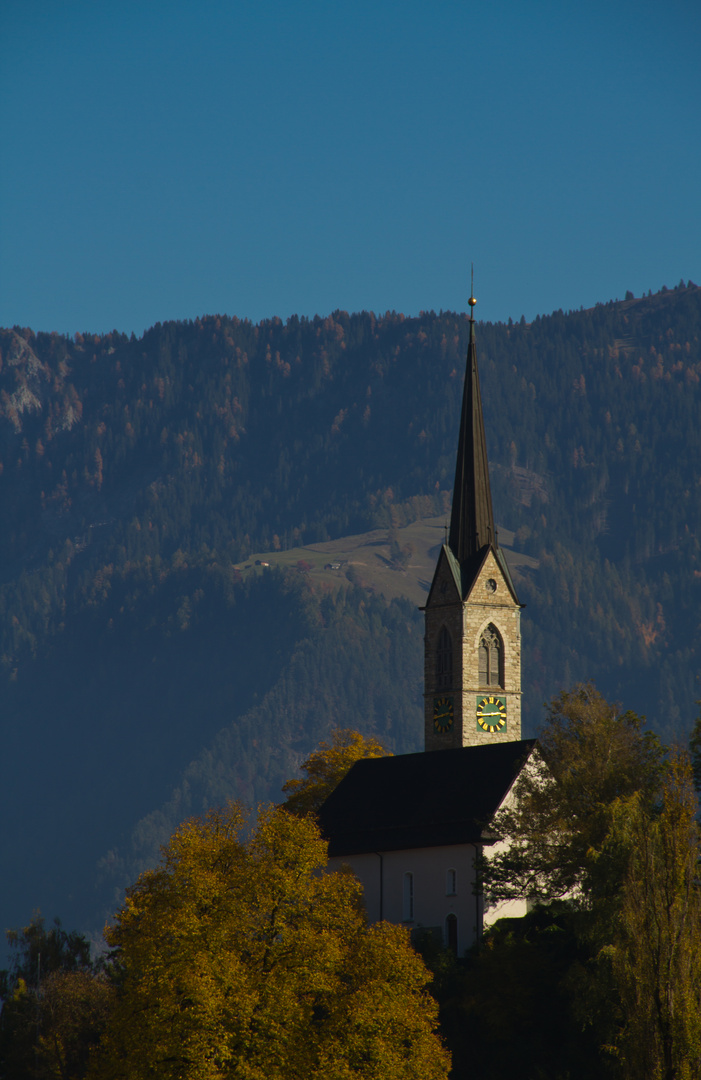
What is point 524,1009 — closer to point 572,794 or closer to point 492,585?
point 572,794

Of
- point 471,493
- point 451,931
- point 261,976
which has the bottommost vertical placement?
point 261,976

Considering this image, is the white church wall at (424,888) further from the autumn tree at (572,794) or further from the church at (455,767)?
the autumn tree at (572,794)

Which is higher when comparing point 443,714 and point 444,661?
point 444,661

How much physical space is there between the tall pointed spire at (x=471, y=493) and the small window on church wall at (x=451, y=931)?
2783 centimetres

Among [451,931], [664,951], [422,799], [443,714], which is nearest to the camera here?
[664,951]

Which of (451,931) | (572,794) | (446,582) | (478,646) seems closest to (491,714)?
(478,646)

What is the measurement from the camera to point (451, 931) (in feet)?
278

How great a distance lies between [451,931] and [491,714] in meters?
21.0

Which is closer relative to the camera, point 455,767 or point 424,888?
point 424,888

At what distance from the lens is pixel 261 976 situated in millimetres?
60562

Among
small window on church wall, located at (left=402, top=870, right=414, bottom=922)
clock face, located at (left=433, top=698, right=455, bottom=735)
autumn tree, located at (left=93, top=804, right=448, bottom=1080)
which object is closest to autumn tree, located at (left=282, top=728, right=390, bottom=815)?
clock face, located at (left=433, top=698, right=455, bottom=735)

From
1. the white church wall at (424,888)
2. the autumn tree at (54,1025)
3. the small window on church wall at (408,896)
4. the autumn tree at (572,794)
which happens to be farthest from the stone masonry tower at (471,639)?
the autumn tree at (54,1025)

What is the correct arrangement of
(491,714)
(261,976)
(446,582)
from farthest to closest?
(446,582) → (491,714) → (261,976)

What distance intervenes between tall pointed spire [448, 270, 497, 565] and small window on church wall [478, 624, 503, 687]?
4726 millimetres
